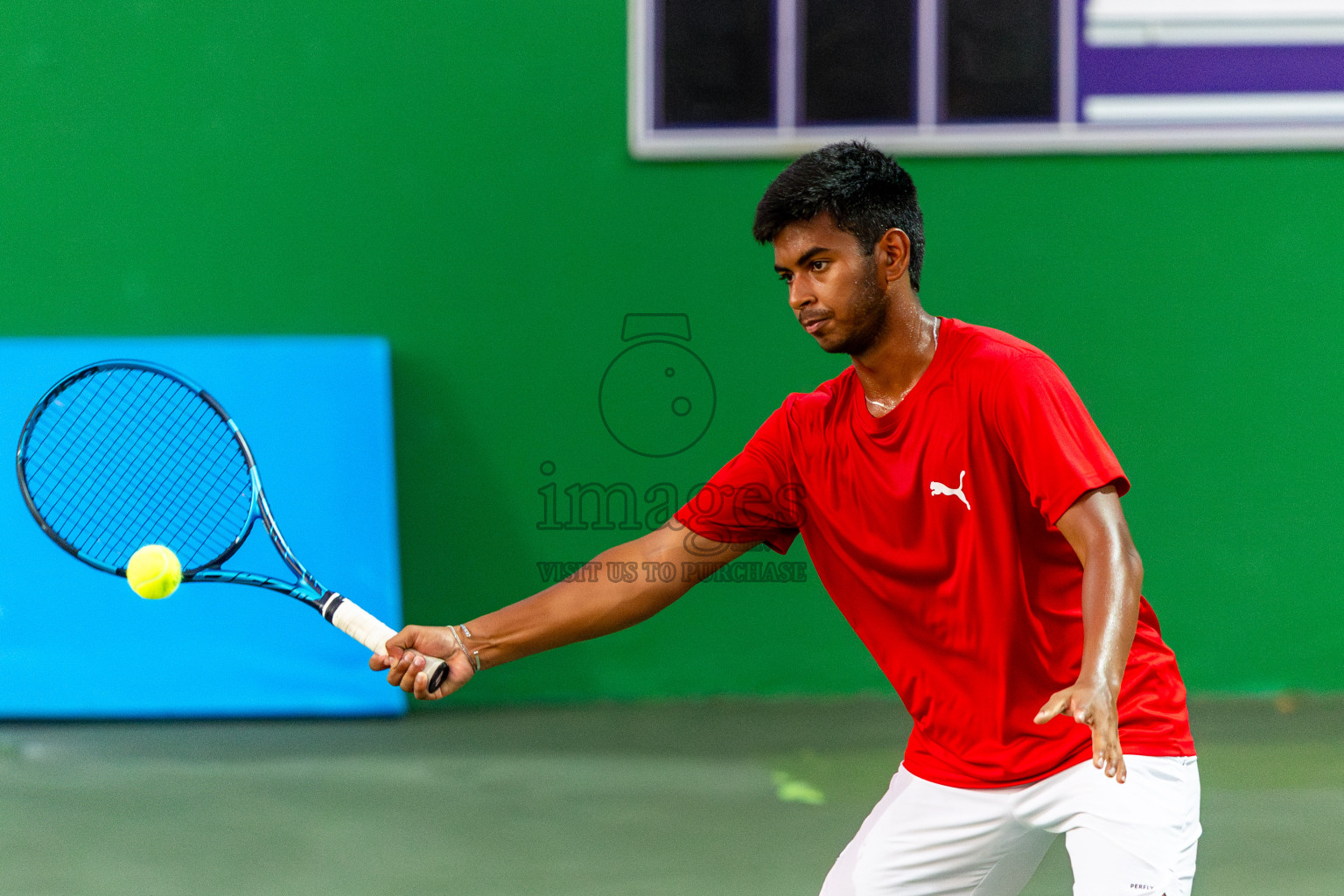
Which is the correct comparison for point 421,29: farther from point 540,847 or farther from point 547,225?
point 540,847

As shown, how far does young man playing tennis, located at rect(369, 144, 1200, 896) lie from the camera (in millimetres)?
1568

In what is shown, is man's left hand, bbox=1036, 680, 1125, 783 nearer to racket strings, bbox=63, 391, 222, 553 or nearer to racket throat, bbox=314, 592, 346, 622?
racket throat, bbox=314, 592, 346, 622

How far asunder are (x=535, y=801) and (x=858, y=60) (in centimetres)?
275

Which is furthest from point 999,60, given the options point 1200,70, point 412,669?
point 412,669

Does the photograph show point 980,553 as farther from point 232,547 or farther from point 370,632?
point 232,547

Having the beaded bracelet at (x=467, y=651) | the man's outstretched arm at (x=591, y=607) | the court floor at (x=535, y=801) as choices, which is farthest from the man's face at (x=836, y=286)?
the court floor at (x=535, y=801)

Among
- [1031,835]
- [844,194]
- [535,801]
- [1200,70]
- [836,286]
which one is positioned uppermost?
[1200,70]

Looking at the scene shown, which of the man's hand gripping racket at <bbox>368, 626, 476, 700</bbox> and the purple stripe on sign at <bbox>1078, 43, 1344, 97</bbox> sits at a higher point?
the purple stripe on sign at <bbox>1078, 43, 1344, 97</bbox>

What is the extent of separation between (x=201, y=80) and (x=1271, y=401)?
405cm

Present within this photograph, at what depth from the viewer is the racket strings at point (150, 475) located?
365 cm

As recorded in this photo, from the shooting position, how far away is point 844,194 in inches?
69.1

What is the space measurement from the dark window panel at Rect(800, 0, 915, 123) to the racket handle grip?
114 inches

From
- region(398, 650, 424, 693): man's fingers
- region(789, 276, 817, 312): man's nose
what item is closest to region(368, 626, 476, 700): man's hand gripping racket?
region(398, 650, 424, 693): man's fingers

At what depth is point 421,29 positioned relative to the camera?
4191 millimetres
